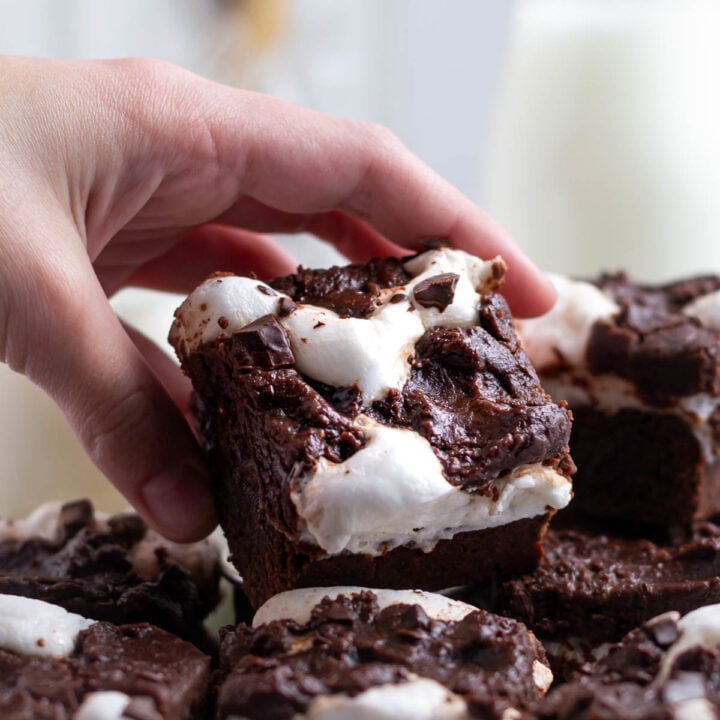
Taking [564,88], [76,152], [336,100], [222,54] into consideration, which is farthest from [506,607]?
[336,100]

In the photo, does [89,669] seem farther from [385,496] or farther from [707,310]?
[707,310]

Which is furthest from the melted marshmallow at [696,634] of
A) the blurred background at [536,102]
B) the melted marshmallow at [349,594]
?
the blurred background at [536,102]

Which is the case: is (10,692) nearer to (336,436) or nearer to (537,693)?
(336,436)

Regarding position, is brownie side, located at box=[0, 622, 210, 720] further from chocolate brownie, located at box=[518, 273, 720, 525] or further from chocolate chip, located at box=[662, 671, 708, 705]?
chocolate brownie, located at box=[518, 273, 720, 525]

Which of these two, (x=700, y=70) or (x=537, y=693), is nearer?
(x=537, y=693)

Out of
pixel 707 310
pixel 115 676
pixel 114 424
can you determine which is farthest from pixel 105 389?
pixel 707 310

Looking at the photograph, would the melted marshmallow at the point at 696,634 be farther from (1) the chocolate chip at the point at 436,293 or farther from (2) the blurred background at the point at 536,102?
(2) the blurred background at the point at 536,102
